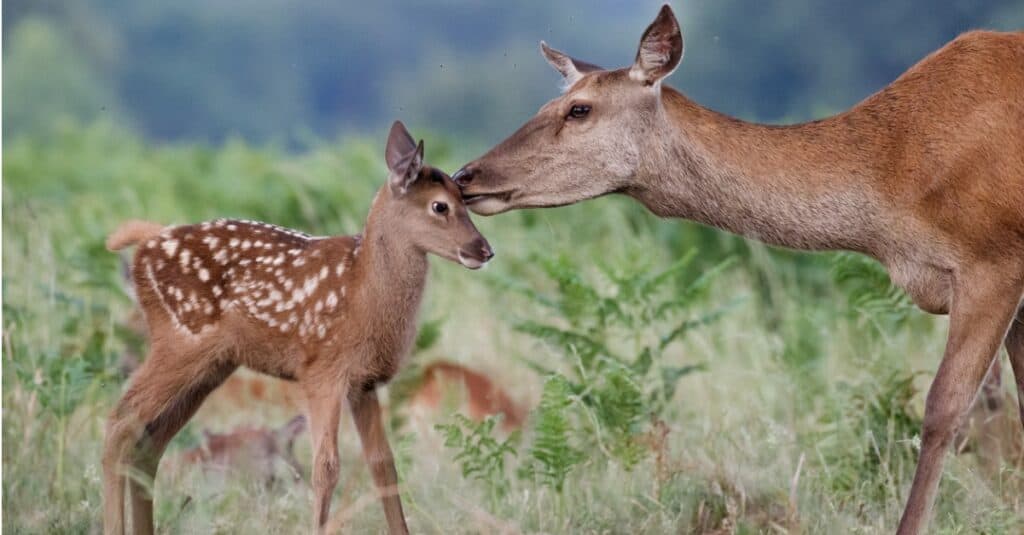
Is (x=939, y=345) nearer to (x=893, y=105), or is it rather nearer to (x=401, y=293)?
(x=893, y=105)

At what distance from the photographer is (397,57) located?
1728cm

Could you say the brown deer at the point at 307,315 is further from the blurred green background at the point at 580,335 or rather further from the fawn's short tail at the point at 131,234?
the blurred green background at the point at 580,335

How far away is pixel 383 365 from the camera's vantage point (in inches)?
236

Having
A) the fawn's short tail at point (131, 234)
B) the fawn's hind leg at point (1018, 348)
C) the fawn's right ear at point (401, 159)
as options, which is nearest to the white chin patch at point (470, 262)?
Answer: the fawn's right ear at point (401, 159)

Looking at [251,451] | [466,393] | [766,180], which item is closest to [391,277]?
[766,180]

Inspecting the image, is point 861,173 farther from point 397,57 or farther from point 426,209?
point 397,57

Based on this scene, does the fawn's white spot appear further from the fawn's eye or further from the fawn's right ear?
the fawn's eye

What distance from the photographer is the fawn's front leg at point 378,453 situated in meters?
6.05

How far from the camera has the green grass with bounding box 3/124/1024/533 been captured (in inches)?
259

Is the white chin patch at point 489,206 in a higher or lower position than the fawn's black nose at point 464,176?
lower

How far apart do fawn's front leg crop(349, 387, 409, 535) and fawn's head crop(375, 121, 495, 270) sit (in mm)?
633

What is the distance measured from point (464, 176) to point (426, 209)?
18 centimetres

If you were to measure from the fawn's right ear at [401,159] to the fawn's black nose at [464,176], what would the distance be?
14cm

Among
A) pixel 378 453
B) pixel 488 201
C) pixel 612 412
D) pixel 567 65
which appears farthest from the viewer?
pixel 612 412
